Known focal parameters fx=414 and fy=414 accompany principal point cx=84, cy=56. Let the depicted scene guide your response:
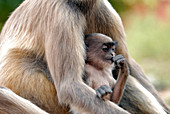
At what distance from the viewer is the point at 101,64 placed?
456 centimetres

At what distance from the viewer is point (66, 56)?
13.7 feet

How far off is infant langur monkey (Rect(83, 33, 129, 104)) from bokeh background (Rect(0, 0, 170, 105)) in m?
7.65

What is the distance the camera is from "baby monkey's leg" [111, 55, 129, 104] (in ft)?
13.9

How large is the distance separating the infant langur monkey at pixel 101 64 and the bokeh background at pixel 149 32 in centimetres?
765

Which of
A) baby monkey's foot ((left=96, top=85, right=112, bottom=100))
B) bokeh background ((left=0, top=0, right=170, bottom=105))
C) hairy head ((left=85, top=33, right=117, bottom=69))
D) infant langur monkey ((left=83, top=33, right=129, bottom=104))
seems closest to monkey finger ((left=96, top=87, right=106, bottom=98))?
baby monkey's foot ((left=96, top=85, right=112, bottom=100))

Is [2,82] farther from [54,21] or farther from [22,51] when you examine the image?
[54,21]

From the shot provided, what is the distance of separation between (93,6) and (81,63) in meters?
0.70

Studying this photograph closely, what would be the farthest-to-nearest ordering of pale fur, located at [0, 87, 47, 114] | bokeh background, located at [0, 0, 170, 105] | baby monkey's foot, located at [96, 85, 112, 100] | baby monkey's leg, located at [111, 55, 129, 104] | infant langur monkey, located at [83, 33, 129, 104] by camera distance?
bokeh background, located at [0, 0, 170, 105] < infant langur monkey, located at [83, 33, 129, 104] < baby monkey's leg, located at [111, 55, 129, 104] < baby monkey's foot, located at [96, 85, 112, 100] < pale fur, located at [0, 87, 47, 114]

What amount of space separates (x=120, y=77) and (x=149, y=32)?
12558mm

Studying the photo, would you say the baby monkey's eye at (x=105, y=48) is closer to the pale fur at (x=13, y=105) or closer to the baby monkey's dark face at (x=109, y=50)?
the baby monkey's dark face at (x=109, y=50)

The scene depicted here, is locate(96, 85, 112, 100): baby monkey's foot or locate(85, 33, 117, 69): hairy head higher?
locate(85, 33, 117, 69): hairy head

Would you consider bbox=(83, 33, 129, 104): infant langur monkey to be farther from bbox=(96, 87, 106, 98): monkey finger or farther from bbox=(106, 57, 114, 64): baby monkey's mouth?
bbox=(96, 87, 106, 98): monkey finger

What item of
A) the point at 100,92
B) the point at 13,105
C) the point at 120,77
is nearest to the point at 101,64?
the point at 120,77

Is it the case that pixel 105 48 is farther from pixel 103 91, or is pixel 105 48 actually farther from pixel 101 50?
pixel 103 91
